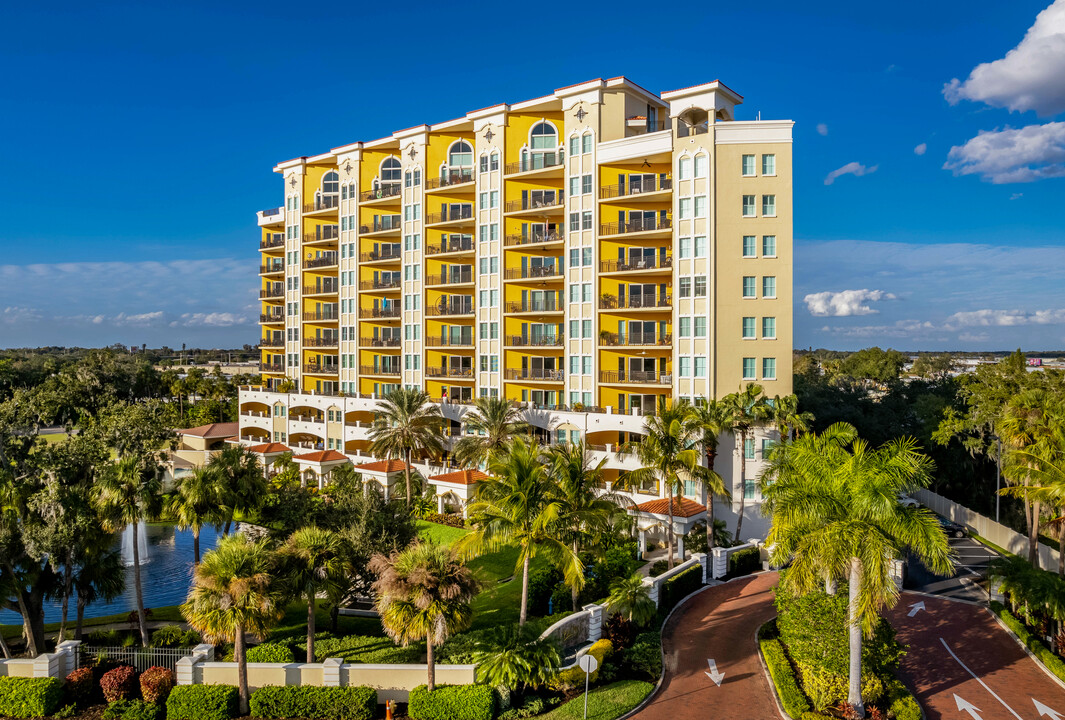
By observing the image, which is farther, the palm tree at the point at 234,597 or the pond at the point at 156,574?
the pond at the point at 156,574

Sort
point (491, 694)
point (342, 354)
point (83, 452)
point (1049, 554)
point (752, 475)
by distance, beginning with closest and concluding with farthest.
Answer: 1. point (491, 694)
2. point (83, 452)
3. point (1049, 554)
4. point (752, 475)
5. point (342, 354)

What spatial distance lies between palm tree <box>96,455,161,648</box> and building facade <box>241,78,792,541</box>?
89.5 ft

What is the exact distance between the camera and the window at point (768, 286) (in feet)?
136

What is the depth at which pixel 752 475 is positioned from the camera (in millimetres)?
A: 40438

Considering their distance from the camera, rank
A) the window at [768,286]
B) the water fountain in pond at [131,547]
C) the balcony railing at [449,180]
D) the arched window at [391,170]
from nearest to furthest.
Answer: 1. the water fountain in pond at [131,547]
2. the window at [768,286]
3. the balcony railing at [449,180]
4. the arched window at [391,170]

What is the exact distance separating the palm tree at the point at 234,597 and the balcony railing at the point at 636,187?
3396 centimetres

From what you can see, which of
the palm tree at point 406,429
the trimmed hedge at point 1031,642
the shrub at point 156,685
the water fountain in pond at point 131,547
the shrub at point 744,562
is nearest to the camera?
the shrub at point 156,685

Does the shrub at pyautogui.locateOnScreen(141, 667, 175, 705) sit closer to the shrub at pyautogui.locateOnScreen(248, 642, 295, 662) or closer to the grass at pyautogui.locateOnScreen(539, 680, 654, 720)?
the shrub at pyautogui.locateOnScreen(248, 642, 295, 662)

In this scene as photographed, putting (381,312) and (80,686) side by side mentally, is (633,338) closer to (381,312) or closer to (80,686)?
(381,312)

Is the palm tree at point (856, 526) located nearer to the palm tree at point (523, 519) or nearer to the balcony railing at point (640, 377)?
the palm tree at point (523, 519)

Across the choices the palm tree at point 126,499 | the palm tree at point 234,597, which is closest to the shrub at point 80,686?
the palm tree at point 126,499

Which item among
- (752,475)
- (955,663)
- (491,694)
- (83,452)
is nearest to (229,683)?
(491,694)

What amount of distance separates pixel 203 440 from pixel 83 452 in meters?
44.1

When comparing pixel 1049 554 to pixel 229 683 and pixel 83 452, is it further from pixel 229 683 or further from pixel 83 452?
pixel 83 452
